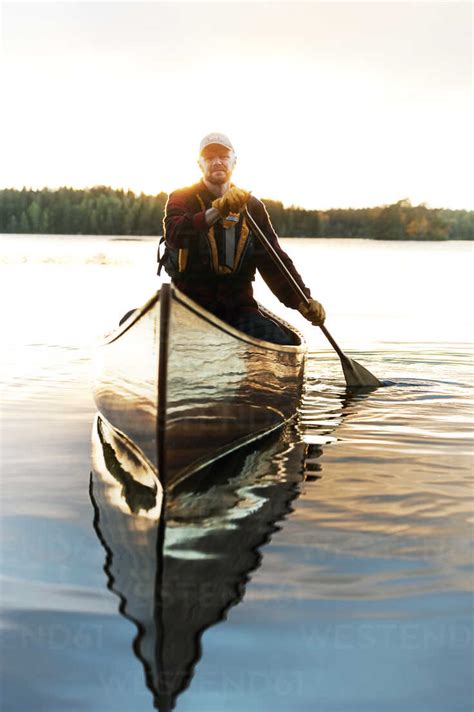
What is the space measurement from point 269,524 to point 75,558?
100 centimetres

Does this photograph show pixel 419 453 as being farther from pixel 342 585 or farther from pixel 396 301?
pixel 396 301

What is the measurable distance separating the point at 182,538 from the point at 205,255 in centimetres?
243

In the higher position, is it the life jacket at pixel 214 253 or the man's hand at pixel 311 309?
the life jacket at pixel 214 253

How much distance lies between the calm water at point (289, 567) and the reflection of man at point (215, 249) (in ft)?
3.24

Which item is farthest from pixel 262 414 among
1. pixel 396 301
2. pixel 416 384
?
pixel 396 301

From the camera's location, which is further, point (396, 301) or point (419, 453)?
point (396, 301)

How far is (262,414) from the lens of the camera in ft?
19.7

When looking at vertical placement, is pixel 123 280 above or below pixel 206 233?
below

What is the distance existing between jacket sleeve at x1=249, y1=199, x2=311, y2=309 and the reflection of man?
4cm

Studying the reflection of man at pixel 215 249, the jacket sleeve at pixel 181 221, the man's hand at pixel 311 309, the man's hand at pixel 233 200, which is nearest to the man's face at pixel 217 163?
the reflection of man at pixel 215 249

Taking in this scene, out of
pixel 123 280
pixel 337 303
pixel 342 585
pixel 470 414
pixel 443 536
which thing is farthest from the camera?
pixel 123 280

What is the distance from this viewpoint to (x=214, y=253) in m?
6.00
